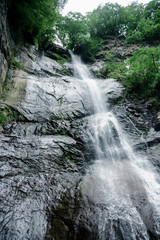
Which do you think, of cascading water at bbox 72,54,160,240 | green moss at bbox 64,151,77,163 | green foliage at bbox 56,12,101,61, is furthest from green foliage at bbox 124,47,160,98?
green foliage at bbox 56,12,101,61

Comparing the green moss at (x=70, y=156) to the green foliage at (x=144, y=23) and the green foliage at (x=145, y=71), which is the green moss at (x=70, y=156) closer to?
the green foliage at (x=145, y=71)

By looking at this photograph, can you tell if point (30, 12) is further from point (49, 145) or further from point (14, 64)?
point (49, 145)

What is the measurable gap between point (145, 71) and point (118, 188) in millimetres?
7359

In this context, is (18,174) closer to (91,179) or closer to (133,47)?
(91,179)

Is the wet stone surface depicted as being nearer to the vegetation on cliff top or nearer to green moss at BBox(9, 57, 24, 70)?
green moss at BBox(9, 57, 24, 70)

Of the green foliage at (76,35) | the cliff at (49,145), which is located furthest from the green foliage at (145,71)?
the green foliage at (76,35)

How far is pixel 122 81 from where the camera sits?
8969 mm

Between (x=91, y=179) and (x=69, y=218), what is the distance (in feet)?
4.72

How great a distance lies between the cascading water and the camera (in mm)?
2361

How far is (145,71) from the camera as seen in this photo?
750 centimetres

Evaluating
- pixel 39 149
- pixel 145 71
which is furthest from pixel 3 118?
pixel 145 71

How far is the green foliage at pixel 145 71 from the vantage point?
20.8ft

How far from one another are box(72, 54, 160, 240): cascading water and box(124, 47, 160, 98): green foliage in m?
3.40

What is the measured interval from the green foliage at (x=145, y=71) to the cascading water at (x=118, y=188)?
11.2 ft
